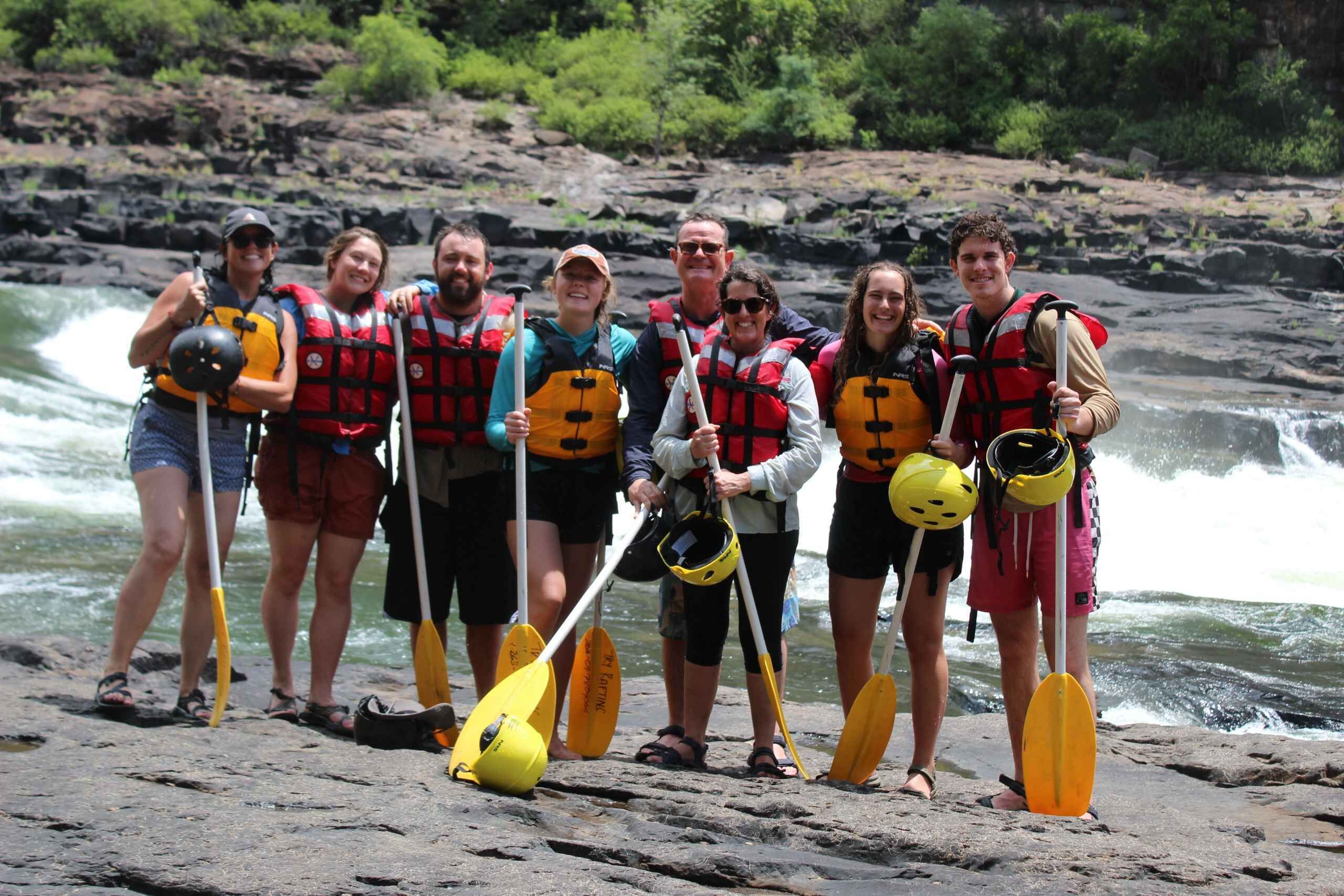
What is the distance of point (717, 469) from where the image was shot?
12.3 feet

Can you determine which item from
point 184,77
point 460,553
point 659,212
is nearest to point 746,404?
point 460,553

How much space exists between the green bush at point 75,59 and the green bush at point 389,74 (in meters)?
6.03

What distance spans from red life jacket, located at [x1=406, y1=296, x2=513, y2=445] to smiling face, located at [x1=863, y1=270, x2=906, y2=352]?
1333mm

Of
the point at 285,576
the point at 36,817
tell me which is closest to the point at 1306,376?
the point at 285,576

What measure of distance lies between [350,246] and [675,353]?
126 cm

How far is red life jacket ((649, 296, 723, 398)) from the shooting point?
4.11 m

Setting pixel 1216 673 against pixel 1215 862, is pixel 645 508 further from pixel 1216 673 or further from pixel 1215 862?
pixel 1216 673

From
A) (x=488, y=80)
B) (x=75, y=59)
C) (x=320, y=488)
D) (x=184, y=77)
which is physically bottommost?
(x=320, y=488)

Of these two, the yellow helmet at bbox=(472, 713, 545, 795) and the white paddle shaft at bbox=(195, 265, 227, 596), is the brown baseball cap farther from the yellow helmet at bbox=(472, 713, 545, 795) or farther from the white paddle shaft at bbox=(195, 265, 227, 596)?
the yellow helmet at bbox=(472, 713, 545, 795)

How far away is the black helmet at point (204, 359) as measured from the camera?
3.89 m

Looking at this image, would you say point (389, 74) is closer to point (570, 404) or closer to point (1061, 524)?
point (570, 404)

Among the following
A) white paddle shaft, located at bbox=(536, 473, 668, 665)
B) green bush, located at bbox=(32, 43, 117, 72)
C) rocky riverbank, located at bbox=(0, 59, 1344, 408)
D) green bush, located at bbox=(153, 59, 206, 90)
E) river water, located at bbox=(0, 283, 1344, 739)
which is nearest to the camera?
white paddle shaft, located at bbox=(536, 473, 668, 665)

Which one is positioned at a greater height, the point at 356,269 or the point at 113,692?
the point at 356,269

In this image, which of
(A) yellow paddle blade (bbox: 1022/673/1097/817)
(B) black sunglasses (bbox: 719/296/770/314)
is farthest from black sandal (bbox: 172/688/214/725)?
(A) yellow paddle blade (bbox: 1022/673/1097/817)
